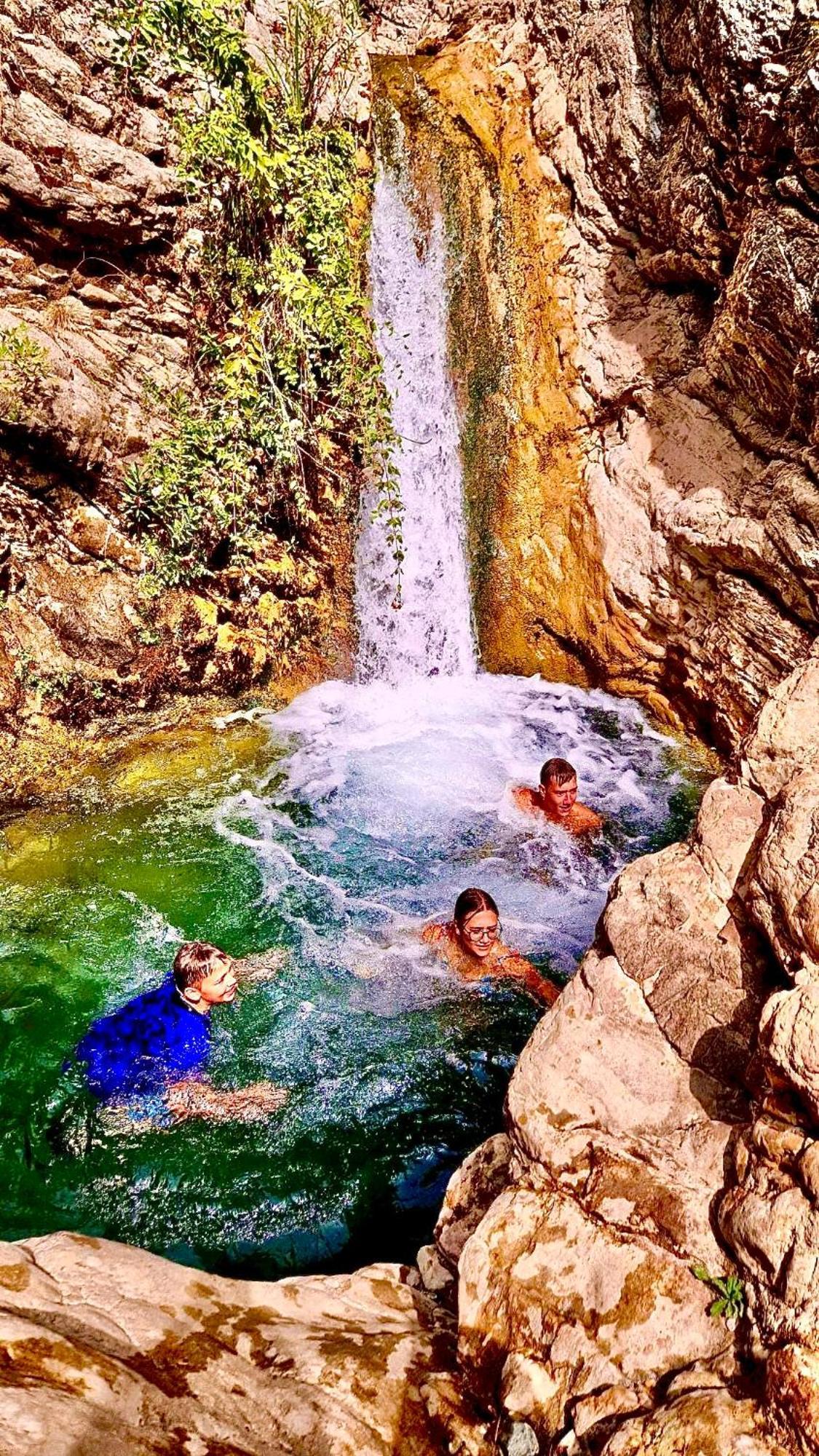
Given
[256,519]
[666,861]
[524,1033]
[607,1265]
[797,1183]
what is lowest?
[524,1033]

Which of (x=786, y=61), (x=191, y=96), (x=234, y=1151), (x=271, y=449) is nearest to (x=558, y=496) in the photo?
(x=271, y=449)

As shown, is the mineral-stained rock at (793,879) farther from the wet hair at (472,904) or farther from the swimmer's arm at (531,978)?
the swimmer's arm at (531,978)

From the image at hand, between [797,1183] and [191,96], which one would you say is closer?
[797,1183]

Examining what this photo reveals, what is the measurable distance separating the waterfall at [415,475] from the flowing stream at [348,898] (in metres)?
0.03

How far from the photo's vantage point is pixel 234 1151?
3.58m

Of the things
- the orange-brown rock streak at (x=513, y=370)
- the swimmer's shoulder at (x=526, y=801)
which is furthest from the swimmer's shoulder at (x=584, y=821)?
the orange-brown rock streak at (x=513, y=370)

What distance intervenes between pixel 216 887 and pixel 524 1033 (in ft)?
7.69

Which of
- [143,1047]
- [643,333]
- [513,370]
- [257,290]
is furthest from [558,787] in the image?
[257,290]

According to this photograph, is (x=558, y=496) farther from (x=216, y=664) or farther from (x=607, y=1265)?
(x=607, y=1265)

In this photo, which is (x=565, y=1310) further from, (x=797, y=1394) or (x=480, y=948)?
(x=480, y=948)

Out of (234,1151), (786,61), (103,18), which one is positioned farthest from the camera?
(103,18)

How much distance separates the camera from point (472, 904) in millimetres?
4297

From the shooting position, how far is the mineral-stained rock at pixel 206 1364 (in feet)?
5.35

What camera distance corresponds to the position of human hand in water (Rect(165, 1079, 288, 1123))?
12.2 feet
